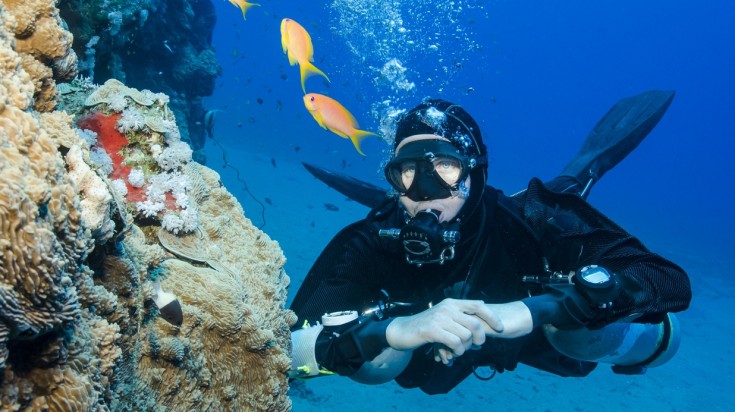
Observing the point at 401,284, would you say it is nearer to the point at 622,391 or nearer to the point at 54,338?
the point at 54,338

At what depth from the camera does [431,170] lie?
10.8ft

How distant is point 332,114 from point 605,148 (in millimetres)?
3630

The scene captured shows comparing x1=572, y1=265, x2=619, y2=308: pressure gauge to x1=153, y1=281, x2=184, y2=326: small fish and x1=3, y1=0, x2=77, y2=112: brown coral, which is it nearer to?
x1=153, y1=281, x2=184, y2=326: small fish

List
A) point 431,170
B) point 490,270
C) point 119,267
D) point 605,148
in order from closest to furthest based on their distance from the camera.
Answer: point 119,267
point 431,170
point 490,270
point 605,148

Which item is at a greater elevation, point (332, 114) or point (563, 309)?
point (332, 114)

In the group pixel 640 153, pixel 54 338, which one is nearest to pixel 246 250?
pixel 54 338

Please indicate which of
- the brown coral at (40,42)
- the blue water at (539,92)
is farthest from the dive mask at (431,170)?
the blue water at (539,92)

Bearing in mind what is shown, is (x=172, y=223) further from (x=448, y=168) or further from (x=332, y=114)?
(x=332, y=114)

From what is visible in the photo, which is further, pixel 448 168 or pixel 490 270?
pixel 490 270

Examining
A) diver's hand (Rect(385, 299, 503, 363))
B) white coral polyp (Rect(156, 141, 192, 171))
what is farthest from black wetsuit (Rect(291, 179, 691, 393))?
white coral polyp (Rect(156, 141, 192, 171))

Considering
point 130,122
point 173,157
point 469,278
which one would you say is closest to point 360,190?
point 469,278

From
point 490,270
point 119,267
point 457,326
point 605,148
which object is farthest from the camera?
point 605,148

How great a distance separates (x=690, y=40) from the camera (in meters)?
98.6

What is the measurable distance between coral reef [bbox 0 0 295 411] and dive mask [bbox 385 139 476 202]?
1.19m
